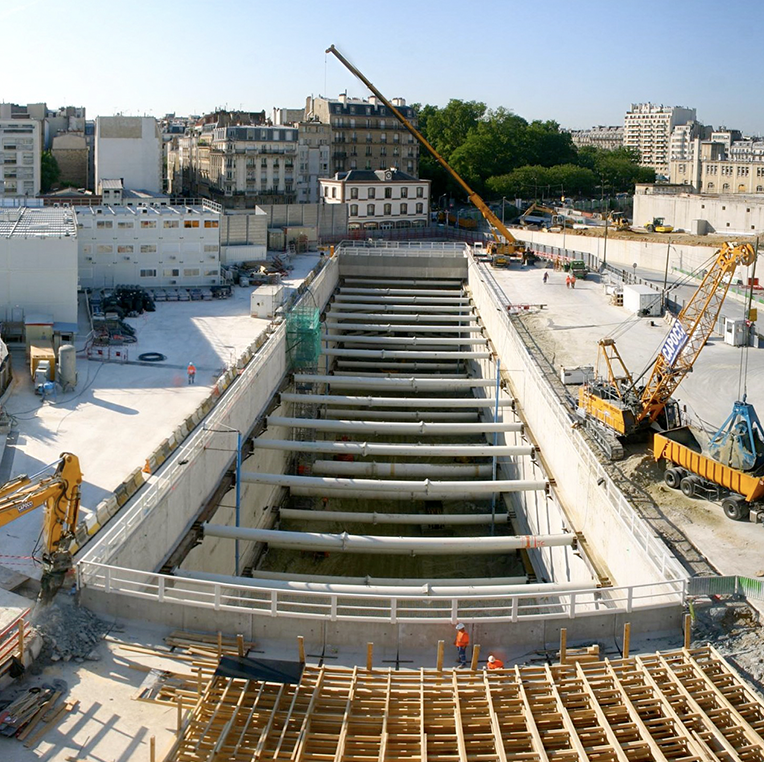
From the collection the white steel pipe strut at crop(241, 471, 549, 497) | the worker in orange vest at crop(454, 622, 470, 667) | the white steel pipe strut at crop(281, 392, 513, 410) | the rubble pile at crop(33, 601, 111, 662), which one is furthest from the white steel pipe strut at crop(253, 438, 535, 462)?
the worker in orange vest at crop(454, 622, 470, 667)

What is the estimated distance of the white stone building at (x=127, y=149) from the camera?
275ft

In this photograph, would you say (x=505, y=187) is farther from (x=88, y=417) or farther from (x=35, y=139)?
(x=88, y=417)

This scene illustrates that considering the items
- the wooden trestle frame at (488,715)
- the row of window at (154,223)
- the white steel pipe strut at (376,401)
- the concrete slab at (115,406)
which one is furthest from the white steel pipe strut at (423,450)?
the row of window at (154,223)

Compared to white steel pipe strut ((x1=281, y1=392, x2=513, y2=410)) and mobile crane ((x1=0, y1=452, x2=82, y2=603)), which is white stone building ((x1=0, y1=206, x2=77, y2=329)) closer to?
white steel pipe strut ((x1=281, y1=392, x2=513, y2=410))

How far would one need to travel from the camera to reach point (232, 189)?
9238 centimetres

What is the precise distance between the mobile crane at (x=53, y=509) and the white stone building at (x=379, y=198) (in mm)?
64123

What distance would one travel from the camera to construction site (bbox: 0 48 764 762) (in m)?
14.4

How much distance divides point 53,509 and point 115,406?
12.2 meters

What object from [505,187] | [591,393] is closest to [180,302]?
[591,393]

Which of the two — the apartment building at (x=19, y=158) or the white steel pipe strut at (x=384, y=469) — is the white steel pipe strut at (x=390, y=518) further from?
the apartment building at (x=19, y=158)

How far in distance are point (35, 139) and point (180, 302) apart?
52137 millimetres

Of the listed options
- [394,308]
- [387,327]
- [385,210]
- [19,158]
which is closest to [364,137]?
[385,210]

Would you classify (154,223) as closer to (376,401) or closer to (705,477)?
(376,401)

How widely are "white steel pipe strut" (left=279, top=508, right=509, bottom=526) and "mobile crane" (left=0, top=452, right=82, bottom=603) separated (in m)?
11.5
